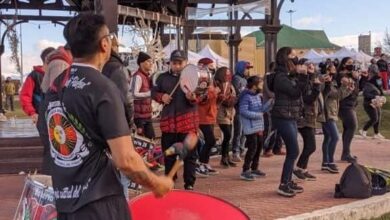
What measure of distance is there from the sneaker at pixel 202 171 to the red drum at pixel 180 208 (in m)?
5.24

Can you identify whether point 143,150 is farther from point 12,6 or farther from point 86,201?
point 12,6

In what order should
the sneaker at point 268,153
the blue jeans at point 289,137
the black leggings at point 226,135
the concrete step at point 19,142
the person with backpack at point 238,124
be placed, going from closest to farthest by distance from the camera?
the blue jeans at point 289,137
the black leggings at point 226,135
the concrete step at point 19,142
the person with backpack at point 238,124
the sneaker at point 268,153

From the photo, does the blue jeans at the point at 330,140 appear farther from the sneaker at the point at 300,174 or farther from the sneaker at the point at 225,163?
the sneaker at the point at 225,163

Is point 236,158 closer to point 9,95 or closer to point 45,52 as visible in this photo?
point 45,52

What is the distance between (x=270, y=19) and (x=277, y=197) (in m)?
6.78

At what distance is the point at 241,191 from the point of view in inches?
304

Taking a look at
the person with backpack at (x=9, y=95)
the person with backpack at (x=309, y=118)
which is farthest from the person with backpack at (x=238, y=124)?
the person with backpack at (x=9, y=95)

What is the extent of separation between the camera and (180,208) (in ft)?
11.4

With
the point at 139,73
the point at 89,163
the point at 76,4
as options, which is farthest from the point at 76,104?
the point at 76,4

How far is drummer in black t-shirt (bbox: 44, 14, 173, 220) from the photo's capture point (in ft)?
8.43

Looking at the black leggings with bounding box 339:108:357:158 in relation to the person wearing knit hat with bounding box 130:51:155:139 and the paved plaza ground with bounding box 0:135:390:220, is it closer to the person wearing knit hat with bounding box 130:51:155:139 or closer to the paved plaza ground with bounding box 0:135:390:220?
the paved plaza ground with bounding box 0:135:390:220

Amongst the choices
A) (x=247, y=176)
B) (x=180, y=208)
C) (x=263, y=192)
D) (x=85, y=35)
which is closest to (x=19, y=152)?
(x=247, y=176)

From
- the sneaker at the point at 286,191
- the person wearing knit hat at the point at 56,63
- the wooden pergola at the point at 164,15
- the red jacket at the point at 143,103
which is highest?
the wooden pergola at the point at 164,15

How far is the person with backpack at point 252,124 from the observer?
8.55m
